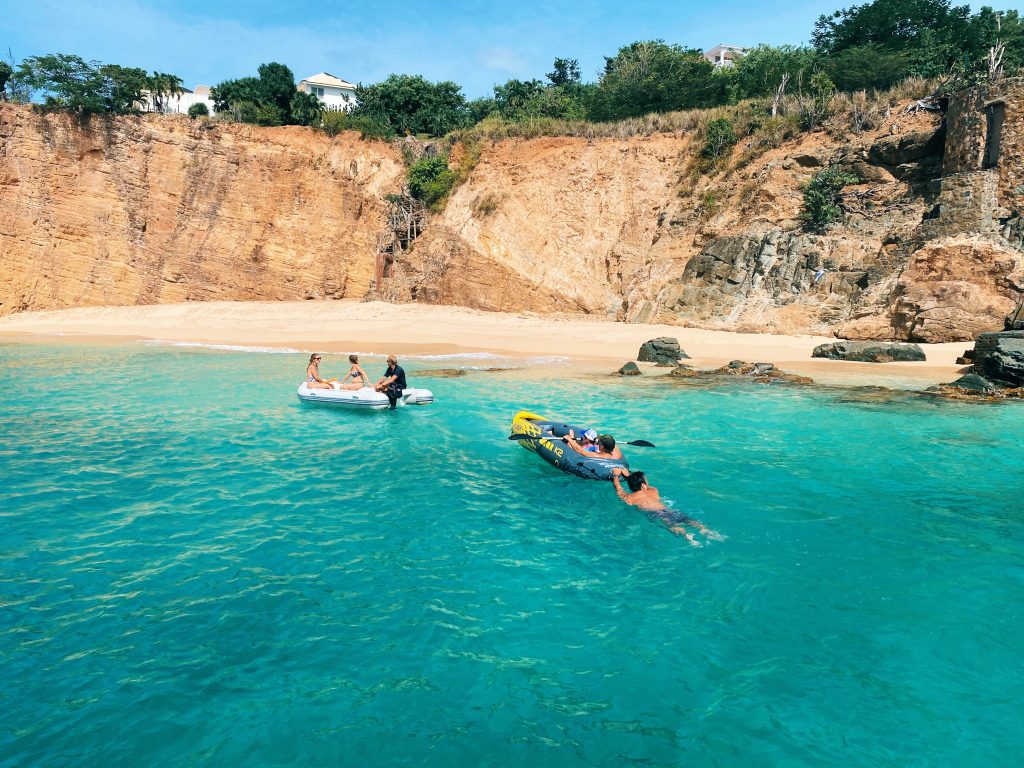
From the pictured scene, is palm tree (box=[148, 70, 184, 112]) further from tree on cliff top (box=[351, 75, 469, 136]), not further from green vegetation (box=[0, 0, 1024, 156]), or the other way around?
tree on cliff top (box=[351, 75, 469, 136])

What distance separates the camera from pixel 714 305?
26344mm

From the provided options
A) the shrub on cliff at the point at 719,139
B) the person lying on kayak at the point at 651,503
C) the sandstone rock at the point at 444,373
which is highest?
the shrub on cliff at the point at 719,139

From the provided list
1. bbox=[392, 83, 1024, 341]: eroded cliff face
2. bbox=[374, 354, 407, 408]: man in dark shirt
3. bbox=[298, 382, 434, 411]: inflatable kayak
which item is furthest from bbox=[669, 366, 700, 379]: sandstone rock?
bbox=[374, 354, 407, 408]: man in dark shirt

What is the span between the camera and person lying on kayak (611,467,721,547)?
7.70m

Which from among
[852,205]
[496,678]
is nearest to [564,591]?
[496,678]

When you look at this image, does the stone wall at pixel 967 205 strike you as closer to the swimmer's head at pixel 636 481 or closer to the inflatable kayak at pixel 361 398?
the inflatable kayak at pixel 361 398

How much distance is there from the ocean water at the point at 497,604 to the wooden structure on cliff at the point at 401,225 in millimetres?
25433

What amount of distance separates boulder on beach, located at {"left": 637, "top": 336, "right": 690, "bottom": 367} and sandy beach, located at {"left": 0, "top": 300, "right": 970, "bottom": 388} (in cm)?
58

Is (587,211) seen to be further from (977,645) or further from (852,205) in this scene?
(977,645)

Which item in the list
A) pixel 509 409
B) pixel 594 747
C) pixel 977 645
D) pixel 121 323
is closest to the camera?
pixel 594 747

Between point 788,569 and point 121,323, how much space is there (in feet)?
105

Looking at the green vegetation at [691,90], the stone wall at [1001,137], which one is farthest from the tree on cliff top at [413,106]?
the stone wall at [1001,137]

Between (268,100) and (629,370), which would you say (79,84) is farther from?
(629,370)

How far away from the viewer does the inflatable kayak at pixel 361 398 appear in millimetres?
13828
